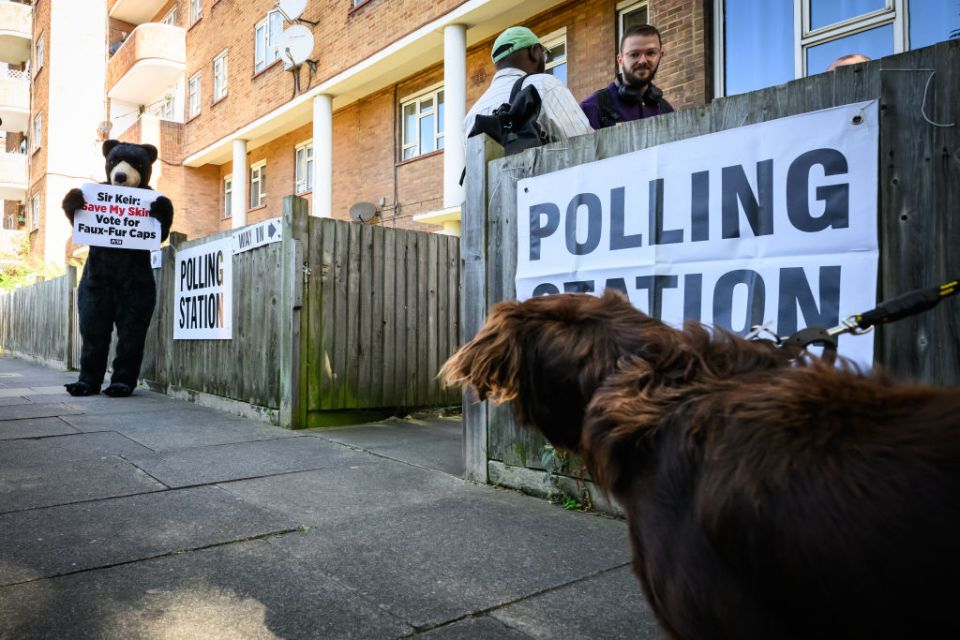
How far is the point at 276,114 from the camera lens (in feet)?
51.6

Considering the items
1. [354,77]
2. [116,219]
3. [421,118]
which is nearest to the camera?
[116,219]

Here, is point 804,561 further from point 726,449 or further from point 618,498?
point 618,498

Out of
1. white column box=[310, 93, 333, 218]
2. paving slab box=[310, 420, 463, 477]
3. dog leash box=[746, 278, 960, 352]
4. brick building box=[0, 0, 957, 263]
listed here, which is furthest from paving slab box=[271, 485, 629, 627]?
white column box=[310, 93, 333, 218]

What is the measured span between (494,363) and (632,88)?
3.44 metres

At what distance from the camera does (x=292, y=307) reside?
5.57 metres

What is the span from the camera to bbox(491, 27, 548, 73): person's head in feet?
13.4

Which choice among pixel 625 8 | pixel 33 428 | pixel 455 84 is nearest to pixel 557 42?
pixel 625 8

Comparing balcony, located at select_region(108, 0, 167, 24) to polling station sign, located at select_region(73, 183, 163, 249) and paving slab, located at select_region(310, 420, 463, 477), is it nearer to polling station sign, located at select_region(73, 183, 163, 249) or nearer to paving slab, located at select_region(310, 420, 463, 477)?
polling station sign, located at select_region(73, 183, 163, 249)

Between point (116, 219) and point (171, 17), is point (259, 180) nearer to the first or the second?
point (171, 17)

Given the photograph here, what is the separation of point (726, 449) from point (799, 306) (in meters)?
1.76

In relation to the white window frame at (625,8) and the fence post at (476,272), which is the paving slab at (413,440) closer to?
the fence post at (476,272)

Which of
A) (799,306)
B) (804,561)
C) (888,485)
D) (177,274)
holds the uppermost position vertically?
(177,274)

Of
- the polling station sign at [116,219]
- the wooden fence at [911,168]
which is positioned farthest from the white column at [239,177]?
the wooden fence at [911,168]

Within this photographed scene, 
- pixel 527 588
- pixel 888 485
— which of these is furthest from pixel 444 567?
pixel 888 485
